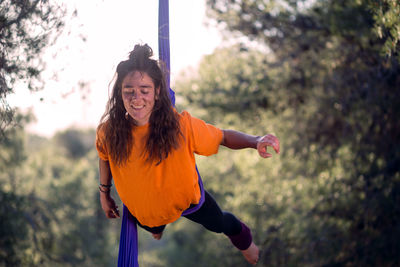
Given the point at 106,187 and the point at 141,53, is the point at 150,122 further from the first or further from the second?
the point at 106,187

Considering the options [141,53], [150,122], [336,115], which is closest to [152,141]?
[150,122]

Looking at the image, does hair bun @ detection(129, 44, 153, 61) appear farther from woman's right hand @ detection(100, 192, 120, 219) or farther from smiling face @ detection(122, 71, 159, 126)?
woman's right hand @ detection(100, 192, 120, 219)

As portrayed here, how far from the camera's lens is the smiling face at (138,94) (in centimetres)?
222

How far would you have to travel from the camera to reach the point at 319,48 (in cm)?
593

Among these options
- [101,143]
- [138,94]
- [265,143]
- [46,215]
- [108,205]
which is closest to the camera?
[265,143]

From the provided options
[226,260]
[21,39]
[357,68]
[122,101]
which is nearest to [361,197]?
[357,68]

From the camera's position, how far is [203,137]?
2.25 m

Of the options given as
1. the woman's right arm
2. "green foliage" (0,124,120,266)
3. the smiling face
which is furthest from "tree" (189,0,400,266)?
"green foliage" (0,124,120,266)

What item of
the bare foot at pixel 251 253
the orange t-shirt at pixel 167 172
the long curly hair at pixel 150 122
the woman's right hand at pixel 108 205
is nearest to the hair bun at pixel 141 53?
the long curly hair at pixel 150 122

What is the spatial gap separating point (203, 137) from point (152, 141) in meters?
0.27

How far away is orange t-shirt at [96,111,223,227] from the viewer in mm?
2254

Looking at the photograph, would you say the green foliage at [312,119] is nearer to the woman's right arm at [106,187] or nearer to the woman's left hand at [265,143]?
the woman's left hand at [265,143]

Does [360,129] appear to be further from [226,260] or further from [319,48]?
[226,260]

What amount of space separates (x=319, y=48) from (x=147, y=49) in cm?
417
